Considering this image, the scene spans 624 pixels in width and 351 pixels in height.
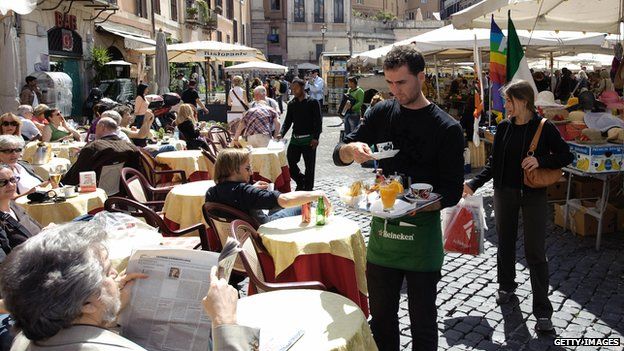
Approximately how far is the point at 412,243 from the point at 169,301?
4.02 feet

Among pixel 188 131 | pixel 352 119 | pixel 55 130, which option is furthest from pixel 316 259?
pixel 352 119

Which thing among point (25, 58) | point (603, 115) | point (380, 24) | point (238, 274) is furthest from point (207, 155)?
point (380, 24)

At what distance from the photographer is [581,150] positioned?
5.89 metres

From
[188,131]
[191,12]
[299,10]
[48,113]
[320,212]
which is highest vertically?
[299,10]

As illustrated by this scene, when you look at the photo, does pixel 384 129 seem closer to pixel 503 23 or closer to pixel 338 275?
pixel 338 275

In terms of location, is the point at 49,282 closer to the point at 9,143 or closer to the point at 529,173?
the point at 529,173

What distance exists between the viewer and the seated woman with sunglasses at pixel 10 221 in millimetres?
3581

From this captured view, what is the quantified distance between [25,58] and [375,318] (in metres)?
14.1

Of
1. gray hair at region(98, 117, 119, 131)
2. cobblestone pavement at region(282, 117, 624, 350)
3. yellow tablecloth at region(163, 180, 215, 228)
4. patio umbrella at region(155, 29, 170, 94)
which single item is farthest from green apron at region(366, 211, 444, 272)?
patio umbrella at region(155, 29, 170, 94)

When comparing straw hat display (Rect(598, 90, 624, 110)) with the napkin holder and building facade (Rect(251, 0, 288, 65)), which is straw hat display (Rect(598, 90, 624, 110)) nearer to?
the napkin holder

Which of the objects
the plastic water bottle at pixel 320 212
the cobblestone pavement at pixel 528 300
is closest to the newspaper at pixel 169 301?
the plastic water bottle at pixel 320 212

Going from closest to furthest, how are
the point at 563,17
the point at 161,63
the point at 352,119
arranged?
the point at 563,17
the point at 161,63
the point at 352,119

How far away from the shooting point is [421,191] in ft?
8.68

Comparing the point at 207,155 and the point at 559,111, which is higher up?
the point at 559,111
